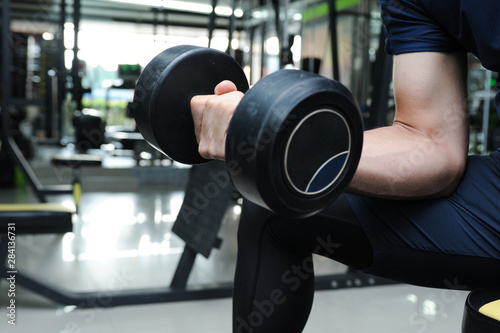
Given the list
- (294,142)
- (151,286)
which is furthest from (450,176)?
(151,286)

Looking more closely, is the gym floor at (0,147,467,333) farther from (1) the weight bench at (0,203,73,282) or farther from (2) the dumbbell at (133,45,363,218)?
(2) the dumbbell at (133,45,363,218)

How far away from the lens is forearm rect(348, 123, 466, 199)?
0.58 meters

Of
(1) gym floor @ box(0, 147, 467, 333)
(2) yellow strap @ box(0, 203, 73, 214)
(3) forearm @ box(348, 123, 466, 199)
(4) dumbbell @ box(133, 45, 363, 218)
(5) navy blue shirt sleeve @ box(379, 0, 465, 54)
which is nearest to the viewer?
(4) dumbbell @ box(133, 45, 363, 218)

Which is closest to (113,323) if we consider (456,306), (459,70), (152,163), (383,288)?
(383,288)

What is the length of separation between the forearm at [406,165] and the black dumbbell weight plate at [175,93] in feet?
0.74

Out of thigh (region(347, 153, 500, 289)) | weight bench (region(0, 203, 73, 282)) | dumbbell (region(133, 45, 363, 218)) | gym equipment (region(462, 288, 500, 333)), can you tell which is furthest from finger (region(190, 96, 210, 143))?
weight bench (region(0, 203, 73, 282))

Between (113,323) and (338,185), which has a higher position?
(338,185)

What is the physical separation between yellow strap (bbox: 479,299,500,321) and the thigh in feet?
0.34

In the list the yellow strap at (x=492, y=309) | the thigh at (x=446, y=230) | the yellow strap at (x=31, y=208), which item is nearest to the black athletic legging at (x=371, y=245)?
the thigh at (x=446, y=230)

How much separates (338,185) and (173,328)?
1249mm

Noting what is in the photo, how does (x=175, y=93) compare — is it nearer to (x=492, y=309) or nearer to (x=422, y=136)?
(x=422, y=136)

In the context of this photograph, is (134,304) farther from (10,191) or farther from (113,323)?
(10,191)

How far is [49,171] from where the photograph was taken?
201 inches

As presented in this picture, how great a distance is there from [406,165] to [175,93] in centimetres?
30
